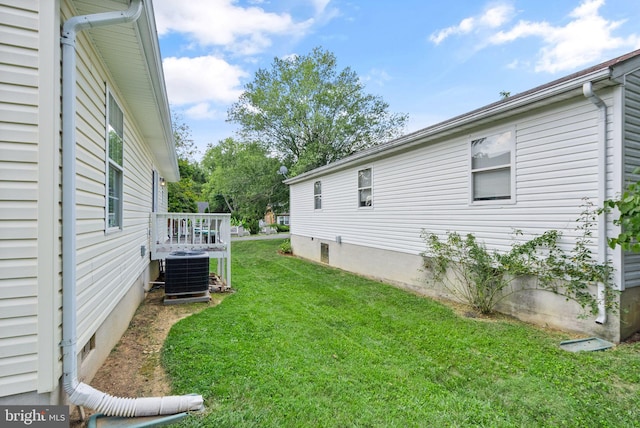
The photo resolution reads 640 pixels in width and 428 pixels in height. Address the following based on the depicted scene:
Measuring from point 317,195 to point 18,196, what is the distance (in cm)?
1050

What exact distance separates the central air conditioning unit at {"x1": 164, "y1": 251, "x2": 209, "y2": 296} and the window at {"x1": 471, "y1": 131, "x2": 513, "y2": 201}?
202 inches

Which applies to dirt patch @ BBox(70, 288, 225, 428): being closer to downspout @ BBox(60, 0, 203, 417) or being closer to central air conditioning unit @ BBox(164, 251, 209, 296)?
downspout @ BBox(60, 0, 203, 417)

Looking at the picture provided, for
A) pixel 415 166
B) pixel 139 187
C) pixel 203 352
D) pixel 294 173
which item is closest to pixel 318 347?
pixel 203 352

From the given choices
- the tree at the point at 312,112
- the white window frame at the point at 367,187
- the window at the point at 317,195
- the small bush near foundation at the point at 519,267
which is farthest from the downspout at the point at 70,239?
the tree at the point at 312,112

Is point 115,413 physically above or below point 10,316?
below

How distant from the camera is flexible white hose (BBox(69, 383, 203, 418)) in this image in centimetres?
213

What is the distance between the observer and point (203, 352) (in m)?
3.45

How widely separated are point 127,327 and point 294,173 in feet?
44.6

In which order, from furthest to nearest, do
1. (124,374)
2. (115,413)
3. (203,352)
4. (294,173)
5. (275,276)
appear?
(294,173) → (275,276) → (203,352) → (124,374) → (115,413)

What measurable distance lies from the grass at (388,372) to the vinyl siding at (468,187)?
5.50ft

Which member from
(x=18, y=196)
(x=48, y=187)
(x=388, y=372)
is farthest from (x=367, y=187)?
(x=18, y=196)

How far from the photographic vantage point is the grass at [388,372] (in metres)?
2.45

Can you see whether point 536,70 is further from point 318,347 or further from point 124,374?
point 124,374

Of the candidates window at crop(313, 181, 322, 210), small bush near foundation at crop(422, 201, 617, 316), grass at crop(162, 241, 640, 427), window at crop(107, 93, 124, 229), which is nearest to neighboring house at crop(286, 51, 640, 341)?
small bush near foundation at crop(422, 201, 617, 316)
